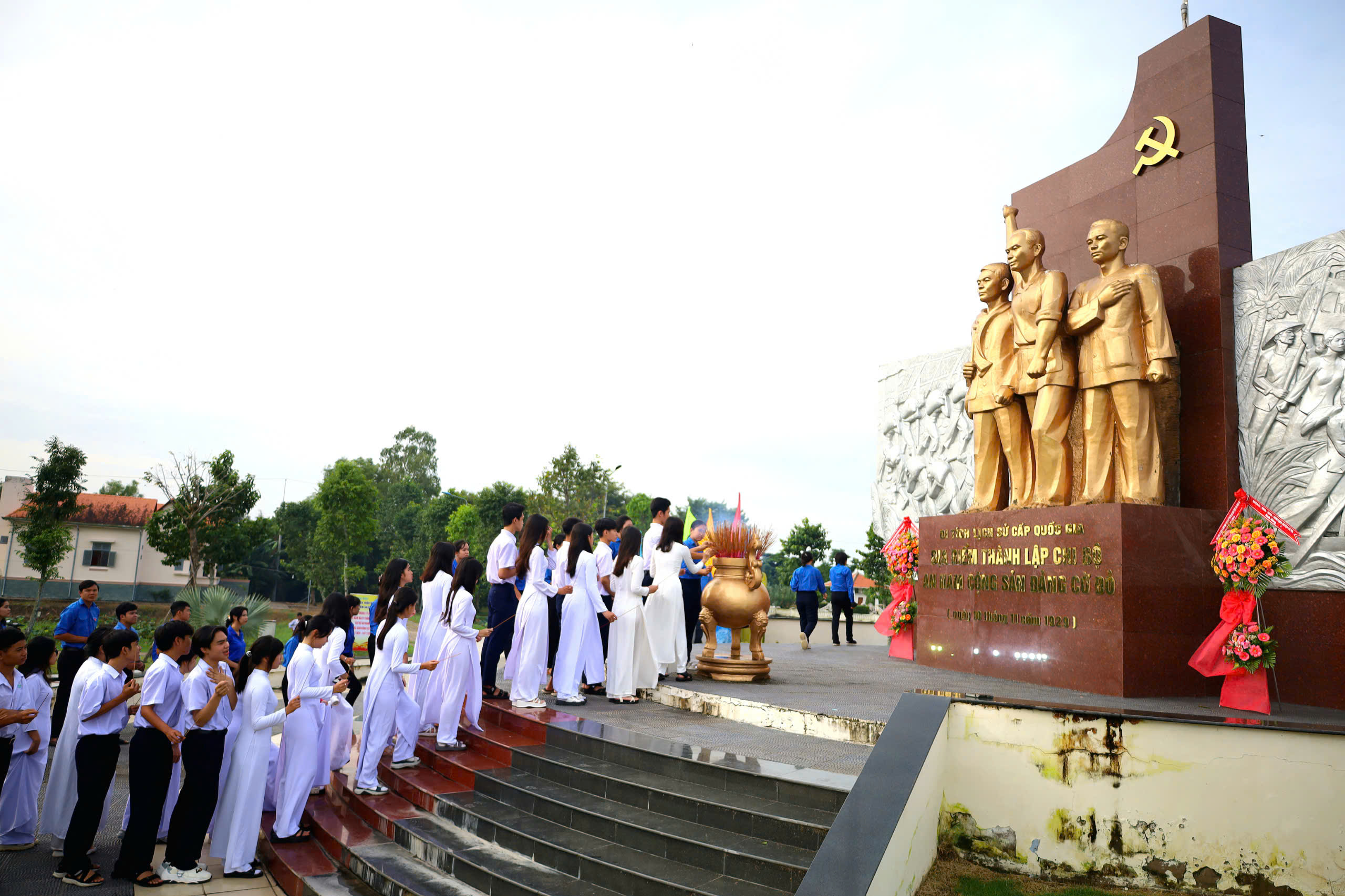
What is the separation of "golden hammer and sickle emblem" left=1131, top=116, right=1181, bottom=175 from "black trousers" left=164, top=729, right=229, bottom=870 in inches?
373

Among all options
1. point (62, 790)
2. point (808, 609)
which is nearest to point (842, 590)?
point (808, 609)

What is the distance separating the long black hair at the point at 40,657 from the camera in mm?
5578

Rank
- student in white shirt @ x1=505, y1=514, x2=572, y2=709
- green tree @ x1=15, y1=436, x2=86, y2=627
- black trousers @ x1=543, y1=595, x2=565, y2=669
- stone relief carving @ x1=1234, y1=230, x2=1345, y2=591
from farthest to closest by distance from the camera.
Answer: green tree @ x1=15, y1=436, x2=86, y2=627, black trousers @ x1=543, y1=595, x2=565, y2=669, stone relief carving @ x1=1234, y1=230, x2=1345, y2=591, student in white shirt @ x1=505, y1=514, x2=572, y2=709

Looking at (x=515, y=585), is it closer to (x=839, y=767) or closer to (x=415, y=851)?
(x=415, y=851)

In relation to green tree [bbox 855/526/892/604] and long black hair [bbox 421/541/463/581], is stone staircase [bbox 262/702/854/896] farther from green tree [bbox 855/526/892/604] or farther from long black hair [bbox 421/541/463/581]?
green tree [bbox 855/526/892/604]

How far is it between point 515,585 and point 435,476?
165ft

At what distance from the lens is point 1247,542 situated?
6.18 meters

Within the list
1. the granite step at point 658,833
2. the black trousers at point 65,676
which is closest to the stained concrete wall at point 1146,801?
the granite step at point 658,833

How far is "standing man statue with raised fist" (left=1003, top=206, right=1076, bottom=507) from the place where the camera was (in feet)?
24.3

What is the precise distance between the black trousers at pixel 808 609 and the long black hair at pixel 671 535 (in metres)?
5.54

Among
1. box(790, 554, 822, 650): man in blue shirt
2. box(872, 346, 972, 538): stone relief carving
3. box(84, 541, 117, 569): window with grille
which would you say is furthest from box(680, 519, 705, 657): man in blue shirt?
box(84, 541, 117, 569): window with grille

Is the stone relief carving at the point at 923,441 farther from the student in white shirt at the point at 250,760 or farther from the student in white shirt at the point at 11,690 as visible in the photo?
the student in white shirt at the point at 11,690

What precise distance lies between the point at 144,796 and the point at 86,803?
0.35 meters

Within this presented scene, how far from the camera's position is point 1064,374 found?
741cm
